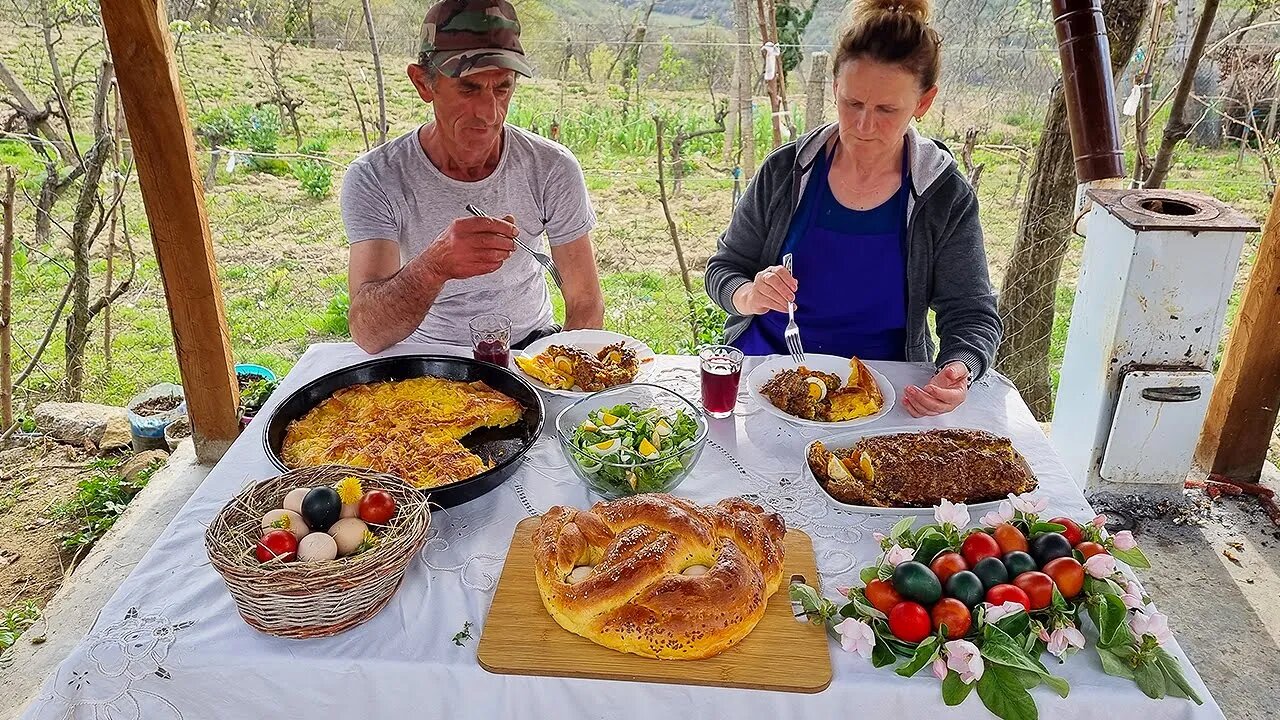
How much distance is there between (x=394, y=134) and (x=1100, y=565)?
6382mm

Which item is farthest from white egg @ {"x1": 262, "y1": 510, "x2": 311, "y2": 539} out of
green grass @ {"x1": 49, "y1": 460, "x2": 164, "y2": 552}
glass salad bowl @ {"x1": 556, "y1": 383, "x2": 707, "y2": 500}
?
green grass @ {"x1": 49, "y1": 460, "x2": 164, "y2": 552}

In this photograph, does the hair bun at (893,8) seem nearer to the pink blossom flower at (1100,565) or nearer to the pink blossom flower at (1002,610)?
the pink blossom flower at (1100,565)

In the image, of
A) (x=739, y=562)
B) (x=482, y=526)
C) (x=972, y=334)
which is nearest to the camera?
(x=739, y=562)

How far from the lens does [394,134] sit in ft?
21.6

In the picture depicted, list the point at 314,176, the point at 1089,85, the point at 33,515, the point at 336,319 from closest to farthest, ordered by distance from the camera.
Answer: the point at 1089,85 < the point at 33,515 < the point at 336,319 < the point at 314,176

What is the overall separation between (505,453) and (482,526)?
0.20 metres

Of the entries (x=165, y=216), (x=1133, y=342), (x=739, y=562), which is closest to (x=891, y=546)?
(x=739, y=562)

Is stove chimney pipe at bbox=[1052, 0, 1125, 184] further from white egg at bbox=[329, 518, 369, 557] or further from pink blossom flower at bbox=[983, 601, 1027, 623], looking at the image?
white egg at bbox=[329, 518, 369, 557]

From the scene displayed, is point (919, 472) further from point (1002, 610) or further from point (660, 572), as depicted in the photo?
point (660, 572)

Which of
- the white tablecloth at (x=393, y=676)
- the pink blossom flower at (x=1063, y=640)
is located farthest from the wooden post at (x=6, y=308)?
the pink blossom flower at (x=1063, y=640)

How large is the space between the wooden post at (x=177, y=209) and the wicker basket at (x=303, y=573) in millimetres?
1933

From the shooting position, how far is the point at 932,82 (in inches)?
92.9

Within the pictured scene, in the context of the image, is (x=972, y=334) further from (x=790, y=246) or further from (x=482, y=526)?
(x=482, y=526)

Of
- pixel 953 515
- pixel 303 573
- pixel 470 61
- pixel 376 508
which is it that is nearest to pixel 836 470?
pixel 953 515
